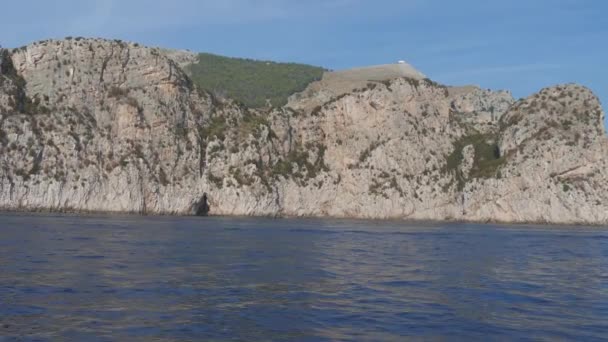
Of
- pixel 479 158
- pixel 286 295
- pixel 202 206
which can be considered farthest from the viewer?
pixel 479 158

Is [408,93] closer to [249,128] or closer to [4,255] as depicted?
[249,128]

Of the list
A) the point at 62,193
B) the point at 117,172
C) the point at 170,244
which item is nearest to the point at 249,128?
the point at 117,172

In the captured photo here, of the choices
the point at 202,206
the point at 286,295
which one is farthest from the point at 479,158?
Result: the point at 286,295

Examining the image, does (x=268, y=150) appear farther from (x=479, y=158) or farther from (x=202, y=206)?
(x=479, y=158)

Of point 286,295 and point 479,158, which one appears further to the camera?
point 479,158

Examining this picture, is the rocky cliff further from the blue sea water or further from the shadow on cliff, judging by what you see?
the blue sea water

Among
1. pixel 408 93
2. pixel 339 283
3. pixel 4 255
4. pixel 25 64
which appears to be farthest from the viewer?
pixel 408 93

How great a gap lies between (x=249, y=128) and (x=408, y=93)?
4108 cm

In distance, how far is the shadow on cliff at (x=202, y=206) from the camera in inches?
5260

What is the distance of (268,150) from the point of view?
148125mm

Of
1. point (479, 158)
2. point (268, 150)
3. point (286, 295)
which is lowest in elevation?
point (286, 295)

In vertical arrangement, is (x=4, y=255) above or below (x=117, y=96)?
below

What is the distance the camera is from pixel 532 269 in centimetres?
3781

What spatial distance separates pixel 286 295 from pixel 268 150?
405 ft
